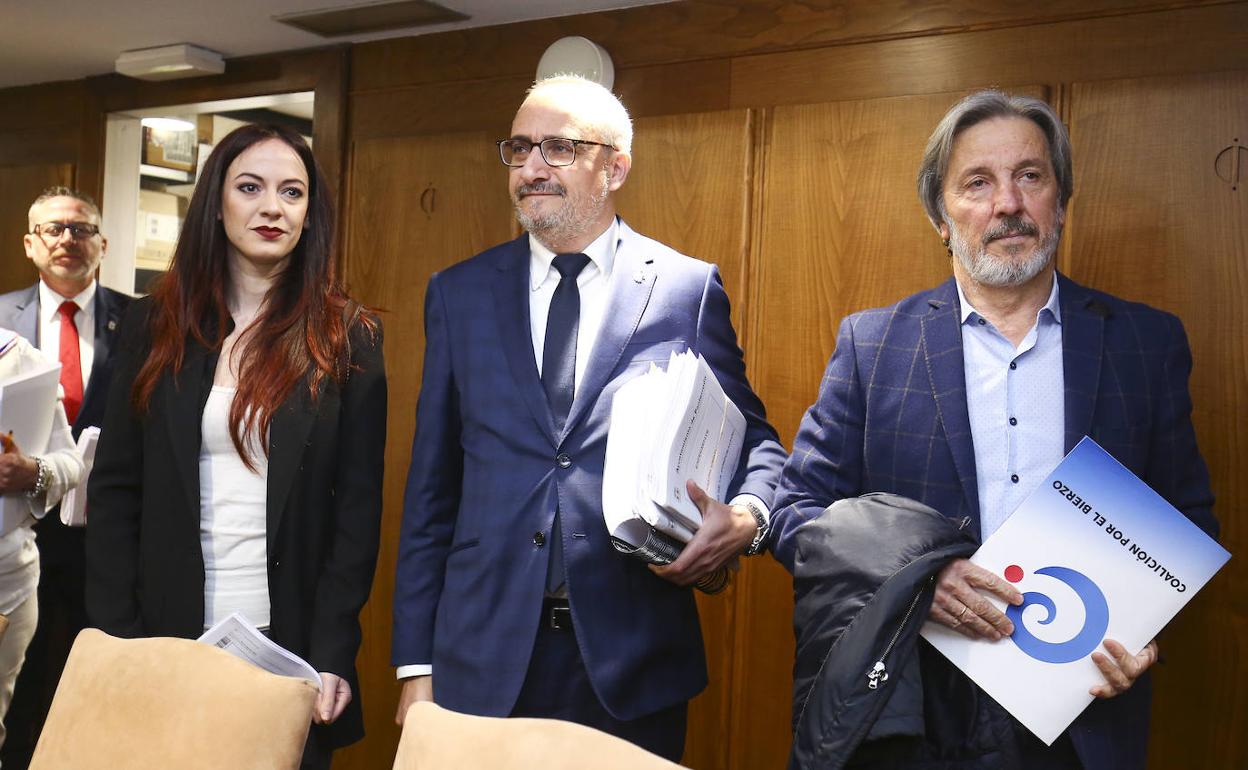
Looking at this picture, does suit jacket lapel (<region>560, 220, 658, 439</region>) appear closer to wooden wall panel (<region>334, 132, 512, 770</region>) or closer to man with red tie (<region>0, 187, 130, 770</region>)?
wooden wall panel (<region>334, 132, 512, 770</region>)

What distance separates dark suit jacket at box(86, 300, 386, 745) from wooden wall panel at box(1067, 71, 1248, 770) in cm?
206

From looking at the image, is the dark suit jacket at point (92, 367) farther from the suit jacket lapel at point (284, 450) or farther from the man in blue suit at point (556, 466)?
the man in blue suit at point (556, 466)

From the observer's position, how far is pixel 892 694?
1.94 meters

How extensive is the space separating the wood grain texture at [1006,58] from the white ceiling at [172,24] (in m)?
0.57

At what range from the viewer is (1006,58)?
3414 millimetres

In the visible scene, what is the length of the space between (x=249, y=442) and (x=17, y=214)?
4.06 meters

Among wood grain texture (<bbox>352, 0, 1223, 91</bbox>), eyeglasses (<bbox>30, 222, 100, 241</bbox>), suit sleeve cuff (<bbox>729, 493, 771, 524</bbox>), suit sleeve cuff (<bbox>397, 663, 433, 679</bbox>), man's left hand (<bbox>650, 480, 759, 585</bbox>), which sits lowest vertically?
suit sleeve cuff (<bbox>397, 663, 433, 679</bbox>)

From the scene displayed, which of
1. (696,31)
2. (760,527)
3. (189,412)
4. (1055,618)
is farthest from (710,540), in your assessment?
(696,31)

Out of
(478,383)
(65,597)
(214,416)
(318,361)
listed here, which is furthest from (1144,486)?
(65,597)

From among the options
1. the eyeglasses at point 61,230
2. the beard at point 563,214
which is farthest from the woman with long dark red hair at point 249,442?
the eyeglasses at point 61,230

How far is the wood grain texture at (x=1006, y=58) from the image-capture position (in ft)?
10.3

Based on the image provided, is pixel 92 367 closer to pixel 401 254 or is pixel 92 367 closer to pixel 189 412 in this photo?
pixel 401 254

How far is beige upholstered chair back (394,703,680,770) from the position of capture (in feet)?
4.87

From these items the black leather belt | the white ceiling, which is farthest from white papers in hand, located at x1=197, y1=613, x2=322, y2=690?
the white ceiling
